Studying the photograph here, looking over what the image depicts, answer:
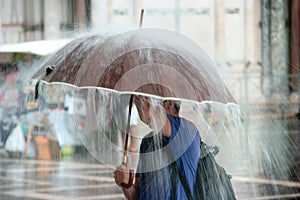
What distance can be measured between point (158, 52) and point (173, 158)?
19.4 inches

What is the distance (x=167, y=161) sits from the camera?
363 cm

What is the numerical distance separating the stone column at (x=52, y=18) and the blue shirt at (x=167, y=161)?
1321cm

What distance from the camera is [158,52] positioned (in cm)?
356

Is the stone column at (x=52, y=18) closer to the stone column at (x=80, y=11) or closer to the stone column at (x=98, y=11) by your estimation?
the stone column at (x=80, y=11)

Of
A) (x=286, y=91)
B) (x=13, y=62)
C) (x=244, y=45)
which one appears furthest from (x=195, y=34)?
(x=13, y=62)

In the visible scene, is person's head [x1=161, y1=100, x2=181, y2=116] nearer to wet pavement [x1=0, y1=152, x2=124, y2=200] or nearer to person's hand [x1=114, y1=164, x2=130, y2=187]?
person's hand [x1=114, y1=164, x2=130, y2=187]

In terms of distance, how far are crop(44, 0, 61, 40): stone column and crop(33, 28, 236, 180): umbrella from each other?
13.1 meters

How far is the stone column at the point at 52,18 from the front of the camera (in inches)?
656

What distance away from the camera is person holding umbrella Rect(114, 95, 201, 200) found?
3.56m

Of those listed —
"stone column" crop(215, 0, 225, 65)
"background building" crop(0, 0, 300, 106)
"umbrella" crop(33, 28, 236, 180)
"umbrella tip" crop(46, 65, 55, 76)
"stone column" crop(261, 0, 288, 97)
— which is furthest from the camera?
"stone column" crop(261, 0, 288, 97)

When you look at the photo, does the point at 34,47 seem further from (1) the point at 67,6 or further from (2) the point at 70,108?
(1) the point at 67,6

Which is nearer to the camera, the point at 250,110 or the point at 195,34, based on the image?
the point at 250,110

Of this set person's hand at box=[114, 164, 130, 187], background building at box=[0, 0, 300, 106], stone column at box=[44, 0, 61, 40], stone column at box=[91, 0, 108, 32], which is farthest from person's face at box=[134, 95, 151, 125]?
background building at box=[0, 0, 300, 106]

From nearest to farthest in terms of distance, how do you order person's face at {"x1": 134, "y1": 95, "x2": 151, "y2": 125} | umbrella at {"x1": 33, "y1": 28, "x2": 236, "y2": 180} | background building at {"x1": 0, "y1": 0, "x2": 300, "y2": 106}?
umbrella at {"x1": 33, "y1": 28, "x2": 236, "y2": 180}
person's face at {"x1": 134, "y1": 95, "x2": 151, "y2": 125}
background building at {"x1": 0, "y1": 0, "x2": 300, "y2": 106}
